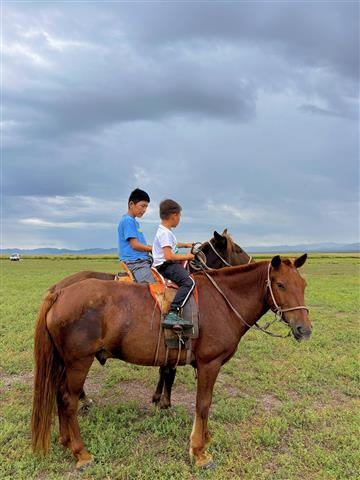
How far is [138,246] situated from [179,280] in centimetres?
125

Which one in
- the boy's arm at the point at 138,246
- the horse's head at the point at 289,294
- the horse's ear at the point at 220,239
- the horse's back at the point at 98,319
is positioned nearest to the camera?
the horse's back at the point at 98,319

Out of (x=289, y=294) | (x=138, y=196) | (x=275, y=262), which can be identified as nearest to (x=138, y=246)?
(x=138, y=196)

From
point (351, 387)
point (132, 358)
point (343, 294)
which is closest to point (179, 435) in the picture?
point (132, 358)

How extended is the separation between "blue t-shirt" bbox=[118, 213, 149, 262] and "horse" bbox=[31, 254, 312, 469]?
1184 millimetres

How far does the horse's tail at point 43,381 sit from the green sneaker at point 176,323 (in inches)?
56.0

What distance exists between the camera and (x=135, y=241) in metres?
5.48

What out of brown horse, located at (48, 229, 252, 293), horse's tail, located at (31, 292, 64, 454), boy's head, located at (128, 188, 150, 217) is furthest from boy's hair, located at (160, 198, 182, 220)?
brown horse, located at (48, 229, 252, 293)

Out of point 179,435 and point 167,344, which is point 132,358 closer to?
point 167,344

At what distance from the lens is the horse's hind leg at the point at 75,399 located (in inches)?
163

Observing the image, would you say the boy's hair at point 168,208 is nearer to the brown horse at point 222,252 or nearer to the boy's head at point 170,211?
the boy's head at point 170,211

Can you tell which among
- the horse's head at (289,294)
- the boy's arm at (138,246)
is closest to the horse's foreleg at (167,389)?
the boy's arm at (138,246)

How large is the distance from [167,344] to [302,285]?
1827 millimetres

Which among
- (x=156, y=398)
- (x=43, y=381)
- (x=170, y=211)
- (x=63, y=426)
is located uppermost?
(x=170, y=211)

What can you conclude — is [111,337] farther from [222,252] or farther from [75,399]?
[222,252]
